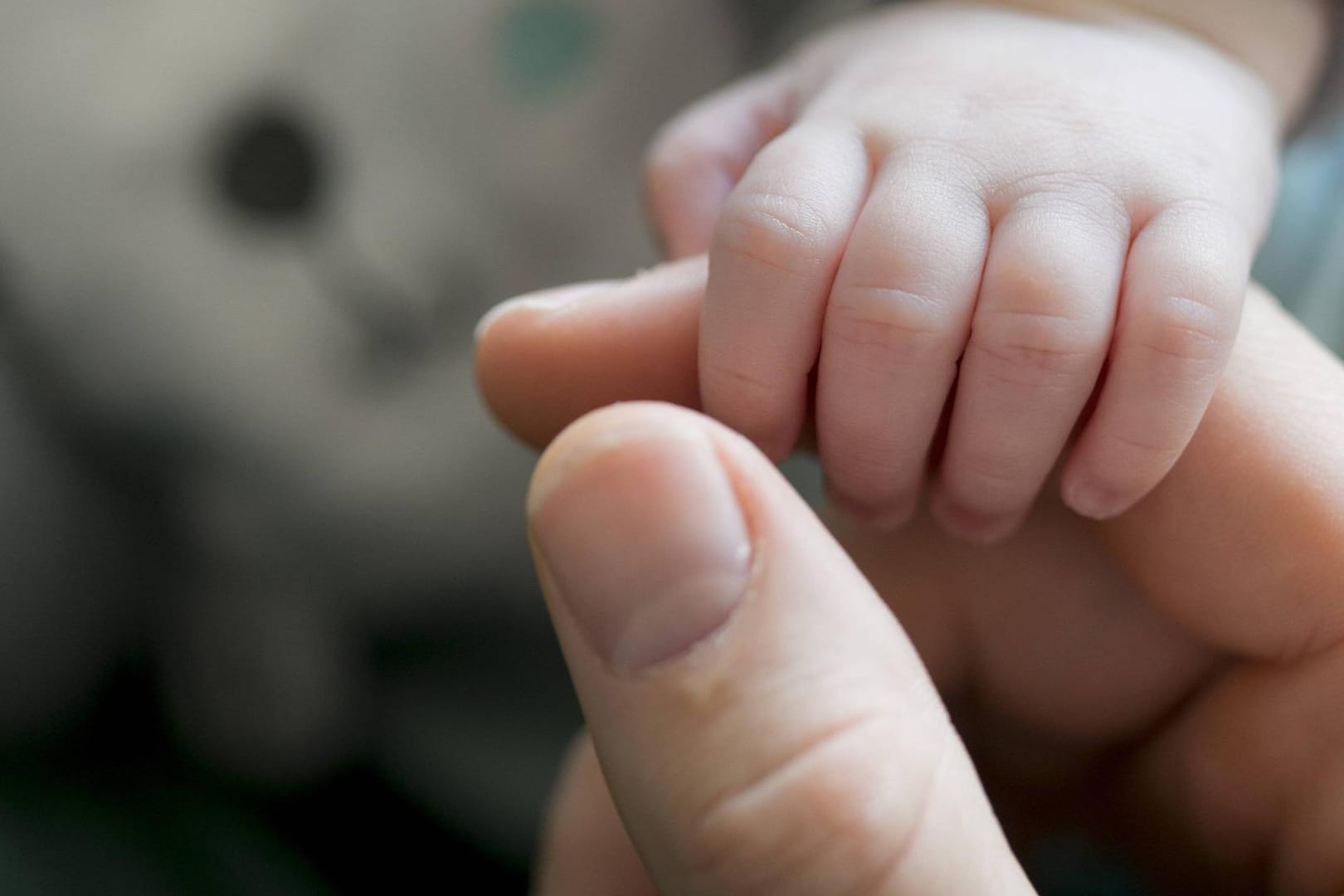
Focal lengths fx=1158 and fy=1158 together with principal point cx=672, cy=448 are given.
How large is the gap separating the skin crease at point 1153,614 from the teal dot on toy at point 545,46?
31cm

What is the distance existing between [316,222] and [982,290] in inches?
16.9

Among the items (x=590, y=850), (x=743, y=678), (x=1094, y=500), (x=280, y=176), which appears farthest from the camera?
(x=280, y=176)

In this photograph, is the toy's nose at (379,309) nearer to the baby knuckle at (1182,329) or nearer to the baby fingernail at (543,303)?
the baby fingernail at (543,303)

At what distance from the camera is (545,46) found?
675 millimetres

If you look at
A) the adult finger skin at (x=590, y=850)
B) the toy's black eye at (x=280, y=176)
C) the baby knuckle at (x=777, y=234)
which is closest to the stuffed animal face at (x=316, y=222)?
the toy's black eye at (x=280, y=176)

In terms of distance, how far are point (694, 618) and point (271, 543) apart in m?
0.46

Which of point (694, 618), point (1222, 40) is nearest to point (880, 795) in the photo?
point (694, 618)

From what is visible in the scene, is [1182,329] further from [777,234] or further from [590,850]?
[590,850]

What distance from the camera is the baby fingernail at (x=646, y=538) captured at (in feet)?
0.92

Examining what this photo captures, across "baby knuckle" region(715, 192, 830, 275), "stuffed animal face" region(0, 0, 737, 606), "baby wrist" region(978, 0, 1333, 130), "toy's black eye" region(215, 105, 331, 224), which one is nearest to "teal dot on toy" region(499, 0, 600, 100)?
"stuffed animal face" region(0, 0, 737, 606)

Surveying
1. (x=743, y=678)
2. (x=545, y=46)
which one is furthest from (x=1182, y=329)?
(x=545, y=46)

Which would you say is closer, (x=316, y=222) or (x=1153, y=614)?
(x=1153, y=614)

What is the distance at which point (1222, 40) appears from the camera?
1.86 ft

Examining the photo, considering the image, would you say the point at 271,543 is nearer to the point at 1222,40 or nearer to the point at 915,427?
the point at 915,427
